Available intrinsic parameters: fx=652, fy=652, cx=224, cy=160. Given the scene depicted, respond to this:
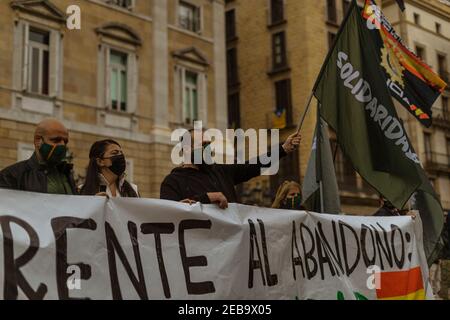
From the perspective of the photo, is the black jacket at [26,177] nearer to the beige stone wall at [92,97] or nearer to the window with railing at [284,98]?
the beige stone wall at [92,97]

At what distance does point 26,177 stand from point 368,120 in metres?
3.33

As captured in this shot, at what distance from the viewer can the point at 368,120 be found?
6.15 m

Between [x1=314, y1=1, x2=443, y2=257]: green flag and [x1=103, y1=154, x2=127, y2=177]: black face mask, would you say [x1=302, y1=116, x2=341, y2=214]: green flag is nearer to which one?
[x1=314, y1=1, x2=443, y2=257]: green flag

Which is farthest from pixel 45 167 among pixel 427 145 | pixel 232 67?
pixel 427 145

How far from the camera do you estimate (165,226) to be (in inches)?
168

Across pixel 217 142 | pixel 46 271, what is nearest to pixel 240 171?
pixel 46 271

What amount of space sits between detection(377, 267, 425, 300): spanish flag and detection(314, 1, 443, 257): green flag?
679 mm

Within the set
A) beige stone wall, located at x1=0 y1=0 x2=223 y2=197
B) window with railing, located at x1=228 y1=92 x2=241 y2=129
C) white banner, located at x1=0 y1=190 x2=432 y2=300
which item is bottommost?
white banner, located at x1=0 y1=190 x2=432 y2=300

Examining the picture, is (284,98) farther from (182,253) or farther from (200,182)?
(182,253)

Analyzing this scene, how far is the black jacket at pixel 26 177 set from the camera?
4.07 m

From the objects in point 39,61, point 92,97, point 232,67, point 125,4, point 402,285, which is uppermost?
point 232,67

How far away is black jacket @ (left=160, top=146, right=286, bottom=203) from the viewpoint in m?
4.84

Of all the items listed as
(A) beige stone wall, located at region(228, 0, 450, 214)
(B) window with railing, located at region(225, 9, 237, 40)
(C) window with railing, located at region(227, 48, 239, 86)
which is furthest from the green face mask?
(B) window with railing, located at region(225, 9, 237, 40)

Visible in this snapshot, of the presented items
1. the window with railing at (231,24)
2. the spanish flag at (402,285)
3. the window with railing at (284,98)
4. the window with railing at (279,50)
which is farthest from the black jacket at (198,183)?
the window with railing at (231,24)
